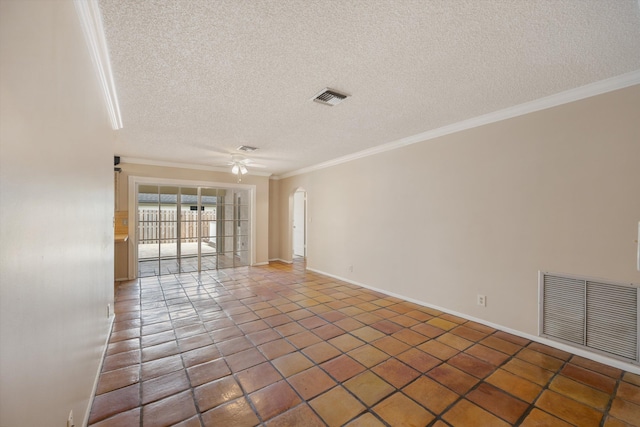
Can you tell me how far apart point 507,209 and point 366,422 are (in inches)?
101

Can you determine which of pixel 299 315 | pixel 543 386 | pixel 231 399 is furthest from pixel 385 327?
pixel 231 399

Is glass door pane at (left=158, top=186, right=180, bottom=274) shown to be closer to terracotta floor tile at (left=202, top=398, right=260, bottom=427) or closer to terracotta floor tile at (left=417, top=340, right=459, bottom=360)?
terracotta floor tile at (left=202, top=398, right=260, bottom=427)

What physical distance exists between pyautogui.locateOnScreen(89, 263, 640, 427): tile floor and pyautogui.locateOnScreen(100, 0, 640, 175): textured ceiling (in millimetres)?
2481

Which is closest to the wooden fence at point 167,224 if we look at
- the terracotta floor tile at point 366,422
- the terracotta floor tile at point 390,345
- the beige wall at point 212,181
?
the beige wall at point 212,181

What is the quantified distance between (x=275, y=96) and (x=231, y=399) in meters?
2.60

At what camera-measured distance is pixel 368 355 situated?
2422 millimetres

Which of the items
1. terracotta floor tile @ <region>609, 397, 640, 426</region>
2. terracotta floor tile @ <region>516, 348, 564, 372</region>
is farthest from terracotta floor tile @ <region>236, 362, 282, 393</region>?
terracotta floor tile @ <region>609, 397, 640, 426</region>

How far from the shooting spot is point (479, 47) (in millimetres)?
1811

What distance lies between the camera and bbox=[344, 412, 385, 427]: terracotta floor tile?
163 centimetres

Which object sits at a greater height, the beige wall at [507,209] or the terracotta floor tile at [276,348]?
the beige wall at [507,209]

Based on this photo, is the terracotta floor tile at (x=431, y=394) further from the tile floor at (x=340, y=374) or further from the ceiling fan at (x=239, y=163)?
the ceiling fan at (x=239, y=163)

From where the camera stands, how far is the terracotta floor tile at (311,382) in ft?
6.31

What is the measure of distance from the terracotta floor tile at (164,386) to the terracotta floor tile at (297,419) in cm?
81

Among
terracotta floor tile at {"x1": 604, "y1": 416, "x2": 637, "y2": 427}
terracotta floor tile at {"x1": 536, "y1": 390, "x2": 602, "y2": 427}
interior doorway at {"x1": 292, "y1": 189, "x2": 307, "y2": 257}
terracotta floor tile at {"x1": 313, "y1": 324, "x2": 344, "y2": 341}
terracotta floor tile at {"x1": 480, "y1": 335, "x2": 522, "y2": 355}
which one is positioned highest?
interior doorway at {"x1": 292, "y1": 189, "x2": 307, "y2": 257}
